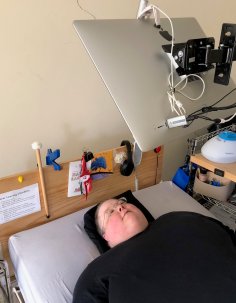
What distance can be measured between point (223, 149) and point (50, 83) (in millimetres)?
860

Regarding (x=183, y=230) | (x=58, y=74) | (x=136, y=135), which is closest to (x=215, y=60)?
(x=136, y=135)

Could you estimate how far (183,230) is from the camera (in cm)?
107

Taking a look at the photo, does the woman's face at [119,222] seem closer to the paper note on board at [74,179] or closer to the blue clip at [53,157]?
the paper note on board at [74,179]

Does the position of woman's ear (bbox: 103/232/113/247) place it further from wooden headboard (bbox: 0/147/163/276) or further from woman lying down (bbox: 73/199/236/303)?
wooden headboard (bbox: 0/147/163/276)

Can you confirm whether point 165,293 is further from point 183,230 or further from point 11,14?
point 11,14

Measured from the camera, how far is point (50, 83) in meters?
1.28

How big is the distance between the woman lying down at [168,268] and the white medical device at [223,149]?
0.35 m

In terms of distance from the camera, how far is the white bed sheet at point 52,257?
1.02m

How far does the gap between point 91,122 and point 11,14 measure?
61cm

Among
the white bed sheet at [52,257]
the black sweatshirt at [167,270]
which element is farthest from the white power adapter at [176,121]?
the white bed sheet at [52,257]

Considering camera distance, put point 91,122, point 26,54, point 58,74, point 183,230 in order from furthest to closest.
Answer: point 91,122 < point 58,74 < point 26,54 < point 183,230

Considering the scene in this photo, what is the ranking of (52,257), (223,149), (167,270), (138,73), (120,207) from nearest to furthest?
(138,73) < (167,270) < (52,257) < (120,207) < (223,149)

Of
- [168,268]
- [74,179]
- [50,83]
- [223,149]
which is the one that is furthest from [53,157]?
[223,149]

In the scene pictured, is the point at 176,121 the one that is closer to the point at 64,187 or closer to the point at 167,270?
the point at 167,270
